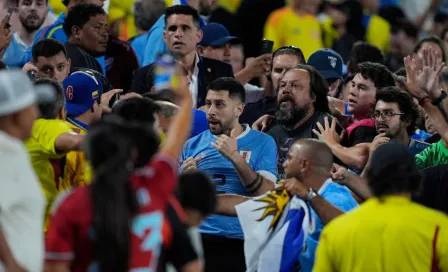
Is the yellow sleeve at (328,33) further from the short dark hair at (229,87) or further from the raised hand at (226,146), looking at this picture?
the raised hand at (226,146)

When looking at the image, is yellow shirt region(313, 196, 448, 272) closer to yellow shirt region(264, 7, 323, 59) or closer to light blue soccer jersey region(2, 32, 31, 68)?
light blue soccer jersey region(2, 32, 31, 68)

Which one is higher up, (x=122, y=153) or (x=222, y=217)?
(x=122, y=153)

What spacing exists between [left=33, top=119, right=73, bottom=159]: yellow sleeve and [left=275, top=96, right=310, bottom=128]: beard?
2.70 meters

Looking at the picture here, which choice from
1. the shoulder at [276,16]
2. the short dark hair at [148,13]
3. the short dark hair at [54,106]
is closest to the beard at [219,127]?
the short dark hair at [54,106]

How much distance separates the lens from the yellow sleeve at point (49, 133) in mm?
7297

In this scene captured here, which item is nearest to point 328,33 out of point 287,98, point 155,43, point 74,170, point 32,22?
point 155,43

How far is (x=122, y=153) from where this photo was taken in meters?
5.39

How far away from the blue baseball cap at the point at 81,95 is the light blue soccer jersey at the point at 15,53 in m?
3.00

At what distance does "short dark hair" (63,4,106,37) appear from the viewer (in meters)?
11.0

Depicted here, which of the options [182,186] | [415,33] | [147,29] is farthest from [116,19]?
[182,186]

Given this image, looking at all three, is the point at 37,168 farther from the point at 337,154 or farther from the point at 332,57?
the point at 332,57

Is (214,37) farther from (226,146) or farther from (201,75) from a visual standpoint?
(226,146)

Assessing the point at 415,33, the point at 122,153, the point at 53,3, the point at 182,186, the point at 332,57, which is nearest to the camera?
the point at 122,153

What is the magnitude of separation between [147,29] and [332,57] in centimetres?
250
